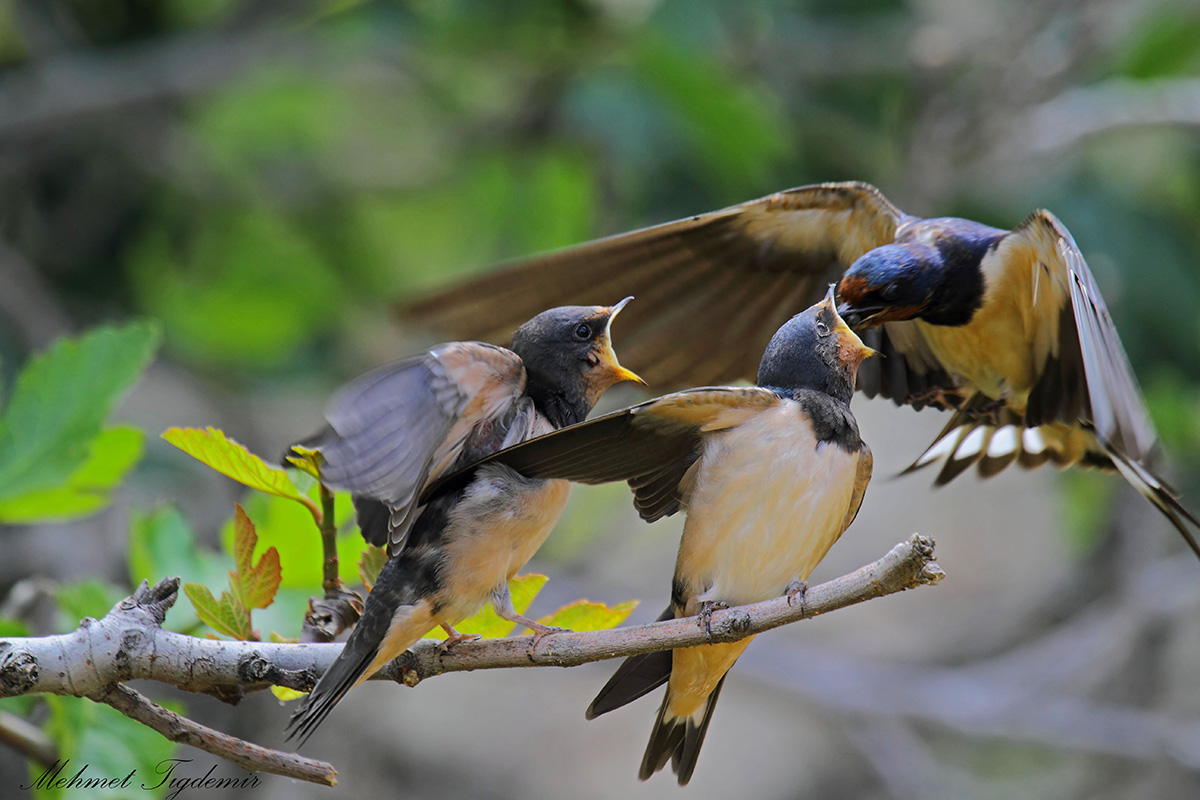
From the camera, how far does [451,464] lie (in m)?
1.62

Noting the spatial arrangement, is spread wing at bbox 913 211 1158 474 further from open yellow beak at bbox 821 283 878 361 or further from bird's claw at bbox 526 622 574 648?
bird's claw at bbox 526 622 574 648

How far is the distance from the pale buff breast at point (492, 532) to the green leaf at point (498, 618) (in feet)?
0.08

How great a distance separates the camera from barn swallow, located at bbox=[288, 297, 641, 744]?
4.61 ft

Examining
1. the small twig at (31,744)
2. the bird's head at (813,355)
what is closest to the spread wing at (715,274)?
the bird's head at (813,355)

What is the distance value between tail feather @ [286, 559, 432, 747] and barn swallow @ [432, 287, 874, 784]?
0.75 feet

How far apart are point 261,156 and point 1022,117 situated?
3022 millimetres

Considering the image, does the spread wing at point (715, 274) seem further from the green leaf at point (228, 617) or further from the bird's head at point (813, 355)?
the green leaf at point (228, 617)

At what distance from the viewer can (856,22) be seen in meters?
4.58

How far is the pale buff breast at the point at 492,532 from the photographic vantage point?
160cm

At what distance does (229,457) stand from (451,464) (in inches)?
11.6

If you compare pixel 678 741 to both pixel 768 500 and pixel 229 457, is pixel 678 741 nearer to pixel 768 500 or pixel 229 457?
pixel 768 500

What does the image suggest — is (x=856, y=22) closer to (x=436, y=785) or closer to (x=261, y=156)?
(x=261, y=156)

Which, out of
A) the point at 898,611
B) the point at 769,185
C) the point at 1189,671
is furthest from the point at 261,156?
the point at 1189,671

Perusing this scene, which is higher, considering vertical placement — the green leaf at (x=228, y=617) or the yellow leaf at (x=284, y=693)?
the green leaf at (x=228, y=617)
